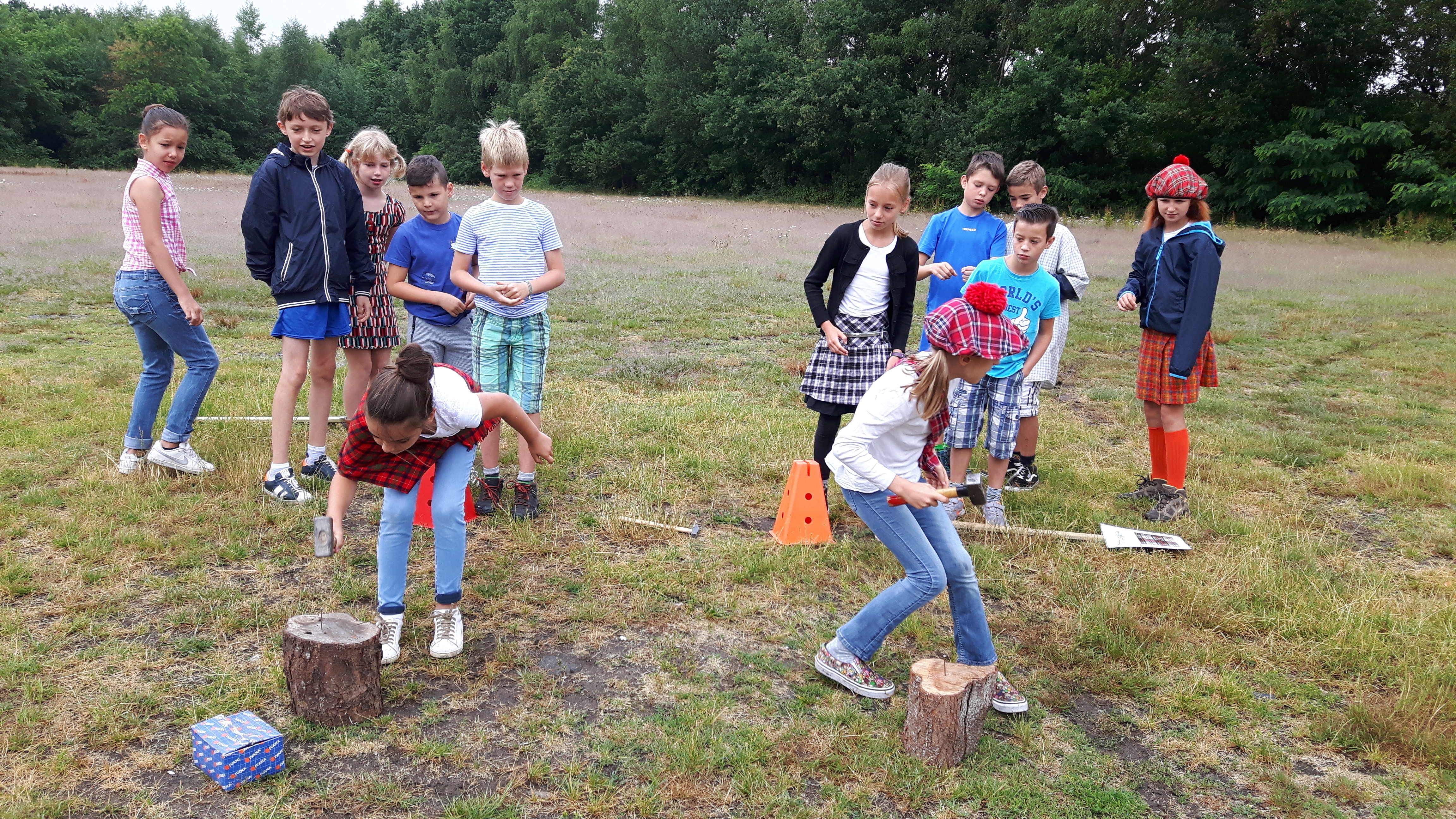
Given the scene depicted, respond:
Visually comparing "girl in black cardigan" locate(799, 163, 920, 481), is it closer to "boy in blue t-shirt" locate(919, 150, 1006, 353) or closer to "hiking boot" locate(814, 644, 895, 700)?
"boy in blue t-shirt" locate(919, 150, 1006, 353)

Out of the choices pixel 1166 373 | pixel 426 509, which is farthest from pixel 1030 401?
pixel 426 509

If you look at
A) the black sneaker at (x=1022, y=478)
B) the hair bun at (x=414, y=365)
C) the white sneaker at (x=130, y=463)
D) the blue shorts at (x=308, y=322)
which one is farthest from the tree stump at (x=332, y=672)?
the black sneaker at (x=1022, y=478)

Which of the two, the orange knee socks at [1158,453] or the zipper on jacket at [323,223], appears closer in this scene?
the zipper on jacket at [323,223]

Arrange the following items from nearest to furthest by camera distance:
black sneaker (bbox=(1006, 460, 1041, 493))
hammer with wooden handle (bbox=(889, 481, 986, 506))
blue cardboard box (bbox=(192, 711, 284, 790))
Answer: blue cardboard box (bbox=(192, 711, 284, 790)) → hammer with wooden handle (bbox=(889, 481, 986, 506)) → black sneaker (bbox=(1006, 460, 1041, 493))

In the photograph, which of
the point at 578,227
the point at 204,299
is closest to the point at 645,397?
the point at 204,299

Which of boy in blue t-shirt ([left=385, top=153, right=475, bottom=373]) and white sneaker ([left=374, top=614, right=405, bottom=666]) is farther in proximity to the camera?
boy in blue t-shirt ([left=385, top=153, right=475, bottom=373])

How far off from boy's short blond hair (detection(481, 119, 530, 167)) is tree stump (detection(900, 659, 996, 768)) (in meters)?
3.14

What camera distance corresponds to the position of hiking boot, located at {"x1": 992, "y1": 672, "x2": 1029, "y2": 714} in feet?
11.2

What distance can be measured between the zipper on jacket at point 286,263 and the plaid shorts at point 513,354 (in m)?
0.98

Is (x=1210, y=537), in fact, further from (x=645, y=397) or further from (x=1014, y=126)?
(x=1014, y=126)

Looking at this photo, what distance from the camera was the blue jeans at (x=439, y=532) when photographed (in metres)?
3.48

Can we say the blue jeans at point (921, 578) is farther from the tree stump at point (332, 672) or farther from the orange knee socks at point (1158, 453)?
the orange knee socks at point (1158, 453)

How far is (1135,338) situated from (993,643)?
8.89 meters

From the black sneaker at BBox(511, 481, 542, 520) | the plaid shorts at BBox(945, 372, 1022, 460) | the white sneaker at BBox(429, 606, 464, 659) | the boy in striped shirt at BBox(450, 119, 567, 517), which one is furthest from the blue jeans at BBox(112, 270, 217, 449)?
the plaid shorts at BBox(945, 372, 1022, 460)
